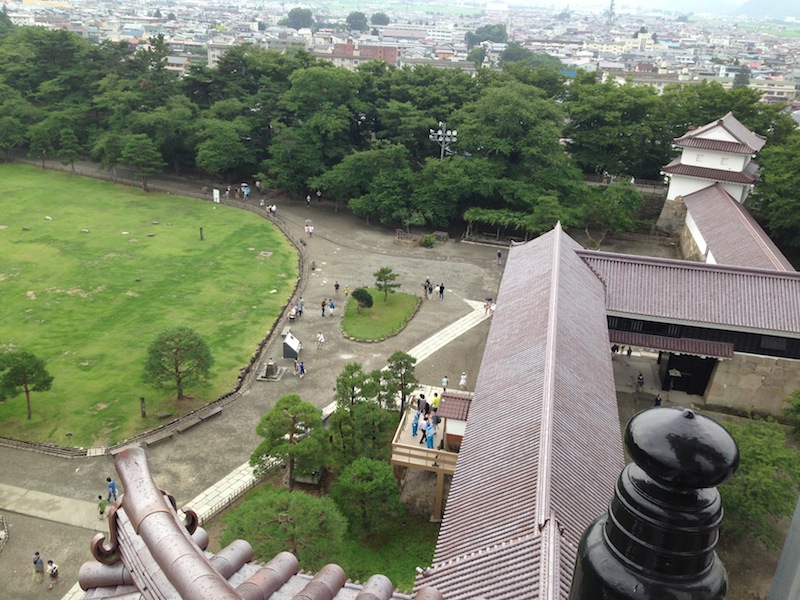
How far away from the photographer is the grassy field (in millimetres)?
21469

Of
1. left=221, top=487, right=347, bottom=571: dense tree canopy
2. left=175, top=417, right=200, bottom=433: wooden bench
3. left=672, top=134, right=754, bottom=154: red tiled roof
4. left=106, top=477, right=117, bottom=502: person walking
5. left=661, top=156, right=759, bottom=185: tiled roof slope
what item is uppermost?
left=672, top=134, right=754, bottom=154: red tiled roof

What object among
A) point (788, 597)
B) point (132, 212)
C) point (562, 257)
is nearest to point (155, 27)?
point (132, 212)

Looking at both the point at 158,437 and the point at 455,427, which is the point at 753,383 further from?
the point at 158,437

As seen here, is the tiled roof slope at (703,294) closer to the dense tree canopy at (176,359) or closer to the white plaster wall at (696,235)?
the white plaster wall at (696,235)

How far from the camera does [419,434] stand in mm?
18594

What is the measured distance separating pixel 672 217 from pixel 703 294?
1781cm

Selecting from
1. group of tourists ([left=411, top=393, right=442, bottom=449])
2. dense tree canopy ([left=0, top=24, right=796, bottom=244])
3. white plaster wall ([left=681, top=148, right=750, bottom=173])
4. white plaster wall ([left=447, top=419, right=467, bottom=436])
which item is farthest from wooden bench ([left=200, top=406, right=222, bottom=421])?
white plaster wall ([left=681, top=148, right=750, bottom=173])

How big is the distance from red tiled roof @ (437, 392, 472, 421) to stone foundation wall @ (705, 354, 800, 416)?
988cm

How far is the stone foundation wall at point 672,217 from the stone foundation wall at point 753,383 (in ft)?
58.3

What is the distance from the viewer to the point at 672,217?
124 feet

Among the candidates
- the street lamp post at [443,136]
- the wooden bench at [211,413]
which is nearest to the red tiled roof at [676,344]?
the wooden bench at [211,413]

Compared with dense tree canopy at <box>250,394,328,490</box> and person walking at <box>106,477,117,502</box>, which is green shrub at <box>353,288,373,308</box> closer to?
dense tree canopy at <box>250,394,328,490</box>

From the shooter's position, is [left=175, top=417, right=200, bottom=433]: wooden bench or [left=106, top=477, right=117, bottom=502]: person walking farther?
[left=175, top=417, right=200, bottom=433]: wooden bench

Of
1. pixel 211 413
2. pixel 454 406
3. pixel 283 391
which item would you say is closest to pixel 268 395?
pixel 283 391
